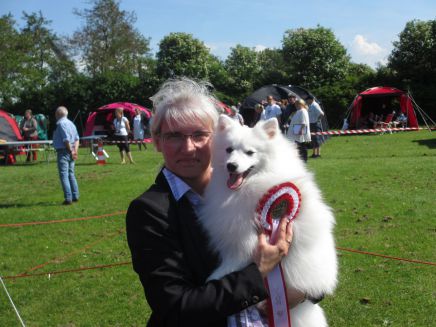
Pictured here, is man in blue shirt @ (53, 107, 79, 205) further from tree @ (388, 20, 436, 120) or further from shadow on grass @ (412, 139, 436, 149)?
tree @ (388, 20, 436, 120)

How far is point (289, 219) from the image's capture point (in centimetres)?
188

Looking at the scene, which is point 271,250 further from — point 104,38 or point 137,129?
point 104,38

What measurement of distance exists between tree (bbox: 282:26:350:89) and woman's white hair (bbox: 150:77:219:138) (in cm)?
3463

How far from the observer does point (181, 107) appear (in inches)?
74.0

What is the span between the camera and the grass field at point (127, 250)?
12.9 feet

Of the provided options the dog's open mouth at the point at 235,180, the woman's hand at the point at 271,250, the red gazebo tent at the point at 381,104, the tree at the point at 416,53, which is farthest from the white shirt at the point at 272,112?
the tree at the point at 416,53

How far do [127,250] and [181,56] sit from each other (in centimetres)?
3393

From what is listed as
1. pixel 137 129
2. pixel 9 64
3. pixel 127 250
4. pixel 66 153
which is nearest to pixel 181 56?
pixel 9 64

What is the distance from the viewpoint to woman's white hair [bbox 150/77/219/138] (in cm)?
186

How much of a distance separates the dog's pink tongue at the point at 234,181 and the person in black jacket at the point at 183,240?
0.16 metres

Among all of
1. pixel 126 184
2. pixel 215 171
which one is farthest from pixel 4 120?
pixel 215 171

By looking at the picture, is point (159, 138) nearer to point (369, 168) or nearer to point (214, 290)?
point (214, 290)

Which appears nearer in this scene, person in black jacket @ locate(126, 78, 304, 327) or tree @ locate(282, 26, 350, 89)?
person in black jacket @ locate(126, 78, 304, 327)

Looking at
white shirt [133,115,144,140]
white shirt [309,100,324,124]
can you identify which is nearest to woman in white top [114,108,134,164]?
white shirt [133,115,144,140]
